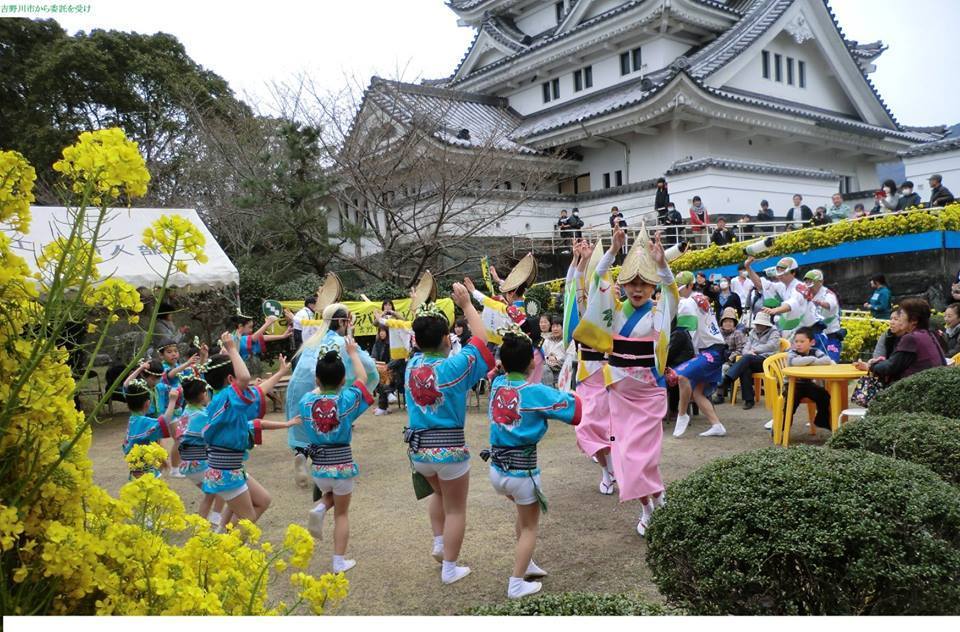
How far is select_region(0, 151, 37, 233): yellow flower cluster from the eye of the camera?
5.08 ft

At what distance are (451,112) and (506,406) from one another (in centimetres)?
1875

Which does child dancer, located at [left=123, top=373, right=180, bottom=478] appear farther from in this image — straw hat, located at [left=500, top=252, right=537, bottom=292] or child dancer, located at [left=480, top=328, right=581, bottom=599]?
straw hat, located at [left=500, top=252, right=537, bottom=292]

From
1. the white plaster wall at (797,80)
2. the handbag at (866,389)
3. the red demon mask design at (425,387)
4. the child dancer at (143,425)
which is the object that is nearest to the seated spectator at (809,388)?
the handbag at (866,389)

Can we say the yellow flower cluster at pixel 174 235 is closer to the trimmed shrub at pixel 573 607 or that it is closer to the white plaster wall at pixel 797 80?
the trimmed shrub at pixel 573 607

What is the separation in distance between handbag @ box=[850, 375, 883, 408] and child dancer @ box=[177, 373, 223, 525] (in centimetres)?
526

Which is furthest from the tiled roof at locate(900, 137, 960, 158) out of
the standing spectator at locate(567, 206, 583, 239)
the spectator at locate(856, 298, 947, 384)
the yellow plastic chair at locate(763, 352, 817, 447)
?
the spectator at locate(856, 298, 947, 384)

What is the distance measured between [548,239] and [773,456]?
15.7 m

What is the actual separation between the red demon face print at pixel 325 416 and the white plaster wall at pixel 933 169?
57.0ft

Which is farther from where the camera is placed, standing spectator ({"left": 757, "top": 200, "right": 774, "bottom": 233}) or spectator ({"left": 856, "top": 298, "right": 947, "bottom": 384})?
standing spectator ({"left": 757, "top": 200, "right": 774, "bottom": 233})

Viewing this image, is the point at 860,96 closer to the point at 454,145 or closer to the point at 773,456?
the point at 454,145

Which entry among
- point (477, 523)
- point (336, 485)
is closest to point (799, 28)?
point (477, 523)

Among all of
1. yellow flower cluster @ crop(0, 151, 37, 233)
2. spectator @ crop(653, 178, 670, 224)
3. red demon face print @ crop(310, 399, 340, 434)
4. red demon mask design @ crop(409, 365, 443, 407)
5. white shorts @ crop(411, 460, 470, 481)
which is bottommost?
white shorts @ crop(411, 460, 470, 481)

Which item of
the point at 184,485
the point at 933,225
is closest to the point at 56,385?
the point at 184,485

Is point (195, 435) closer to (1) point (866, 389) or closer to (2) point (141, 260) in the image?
(1) point (866, 389)
